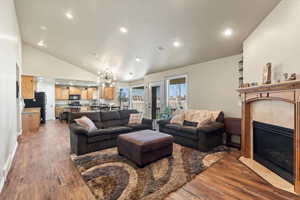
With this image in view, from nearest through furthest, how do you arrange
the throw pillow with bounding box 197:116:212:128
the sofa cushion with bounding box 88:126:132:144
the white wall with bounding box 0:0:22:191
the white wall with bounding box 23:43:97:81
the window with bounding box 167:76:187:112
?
the white wall with bounding box 0:0:22:191 → the sofa cushion with bounding box 88:126:132:144 → the throw pillow with bounding box 197:116:212:128 → the window with bounding box 167:76:187:112 → the white wall with bounding box 23:43:97:81

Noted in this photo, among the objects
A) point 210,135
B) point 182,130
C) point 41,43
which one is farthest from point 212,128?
point 41,43

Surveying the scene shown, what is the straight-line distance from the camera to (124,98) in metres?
9.38

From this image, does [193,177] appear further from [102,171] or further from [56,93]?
[56,93]

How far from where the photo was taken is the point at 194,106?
495 centimetres

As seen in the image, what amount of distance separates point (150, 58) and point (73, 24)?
101 inches

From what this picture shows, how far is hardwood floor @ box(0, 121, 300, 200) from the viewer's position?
190 centimetres

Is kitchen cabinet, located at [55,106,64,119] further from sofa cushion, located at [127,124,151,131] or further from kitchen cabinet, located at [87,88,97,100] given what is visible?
sofa cushion, located at [127,124,151,131]

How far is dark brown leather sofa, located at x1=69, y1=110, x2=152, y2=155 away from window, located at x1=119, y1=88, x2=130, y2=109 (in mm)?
4370

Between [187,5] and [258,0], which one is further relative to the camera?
[187,5]

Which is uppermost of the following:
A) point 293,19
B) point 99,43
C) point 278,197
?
point 99,43

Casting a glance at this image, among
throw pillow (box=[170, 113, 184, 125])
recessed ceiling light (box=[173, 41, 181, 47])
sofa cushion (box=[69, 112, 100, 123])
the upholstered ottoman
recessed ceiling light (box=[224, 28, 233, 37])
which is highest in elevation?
recessed ceiling light (box=[173, 41, 181, 47])

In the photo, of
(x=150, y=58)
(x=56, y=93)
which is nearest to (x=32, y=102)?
(x=56, y=93)

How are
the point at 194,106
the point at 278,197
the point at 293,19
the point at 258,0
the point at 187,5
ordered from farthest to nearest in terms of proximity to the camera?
1. the point at 194,106
2. the point at 187,5
3. the point at 258,0
4. the point at 293,19
5. the point at 278,197

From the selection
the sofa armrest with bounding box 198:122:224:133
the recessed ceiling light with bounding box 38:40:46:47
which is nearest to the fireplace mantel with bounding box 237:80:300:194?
the sofa armrest with bounding box 198:122:224:133
